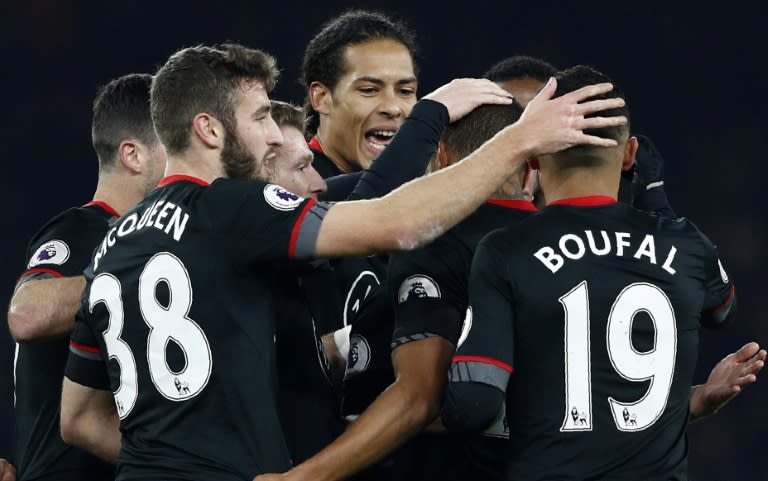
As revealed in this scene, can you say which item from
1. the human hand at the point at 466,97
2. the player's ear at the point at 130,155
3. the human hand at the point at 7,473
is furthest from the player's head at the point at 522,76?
the human hand at the point at 7,473

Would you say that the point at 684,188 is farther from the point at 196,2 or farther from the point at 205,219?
the point at 205,219

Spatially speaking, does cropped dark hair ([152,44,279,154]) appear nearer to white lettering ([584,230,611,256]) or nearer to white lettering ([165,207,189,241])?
white lettering ([165,207,189,241])

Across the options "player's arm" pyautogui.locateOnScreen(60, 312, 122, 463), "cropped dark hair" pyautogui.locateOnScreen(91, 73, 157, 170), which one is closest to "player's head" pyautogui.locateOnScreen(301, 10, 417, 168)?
"cropped dark hair" pyautogui.locateOnScreen(91, 73, 157, 170)

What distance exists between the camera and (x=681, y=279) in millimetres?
2770

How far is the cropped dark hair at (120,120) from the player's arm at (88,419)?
3.58 ft

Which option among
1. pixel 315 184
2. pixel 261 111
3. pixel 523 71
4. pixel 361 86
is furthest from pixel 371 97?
pixel 261 111

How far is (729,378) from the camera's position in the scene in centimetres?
307

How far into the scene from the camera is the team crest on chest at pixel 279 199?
269cm

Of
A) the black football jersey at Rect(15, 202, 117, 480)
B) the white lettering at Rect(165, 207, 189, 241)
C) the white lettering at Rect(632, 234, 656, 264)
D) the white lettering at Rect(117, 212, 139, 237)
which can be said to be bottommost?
the black football jersey at Rect(15, 202, 117, 480)

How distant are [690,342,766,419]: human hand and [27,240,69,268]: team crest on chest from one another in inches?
78.6

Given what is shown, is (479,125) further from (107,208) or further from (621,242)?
(107,208)

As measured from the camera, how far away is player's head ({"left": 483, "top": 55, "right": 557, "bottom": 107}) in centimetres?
418

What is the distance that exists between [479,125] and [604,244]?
54cm

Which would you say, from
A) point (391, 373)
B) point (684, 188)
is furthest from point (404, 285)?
point (684, 188)
